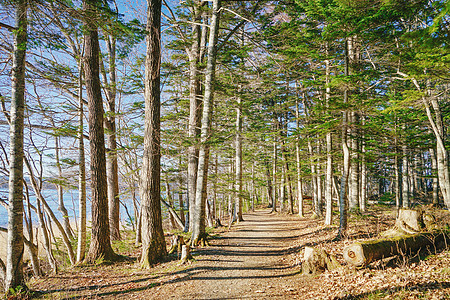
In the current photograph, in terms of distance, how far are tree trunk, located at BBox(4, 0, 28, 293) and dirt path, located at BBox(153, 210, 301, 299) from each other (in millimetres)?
2981

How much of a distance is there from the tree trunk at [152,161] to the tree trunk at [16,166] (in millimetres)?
2704

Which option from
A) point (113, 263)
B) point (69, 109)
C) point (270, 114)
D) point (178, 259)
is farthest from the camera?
point (270, 114)

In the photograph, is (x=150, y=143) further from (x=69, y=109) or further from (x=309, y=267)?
(x=309, y=267)

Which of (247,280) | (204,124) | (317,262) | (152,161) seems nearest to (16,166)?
(152,161)

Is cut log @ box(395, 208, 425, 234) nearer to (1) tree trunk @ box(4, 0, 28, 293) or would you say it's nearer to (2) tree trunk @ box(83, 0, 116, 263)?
(2) tree trunk @ box(83, 0, 116, 263)

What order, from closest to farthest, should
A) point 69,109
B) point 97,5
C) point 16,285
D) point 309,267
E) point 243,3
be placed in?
point 16,285, point 97,5, point 309,267, point 69,109, point 243,3

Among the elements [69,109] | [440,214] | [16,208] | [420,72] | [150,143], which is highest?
[420,72]

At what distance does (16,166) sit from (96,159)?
2.71 m

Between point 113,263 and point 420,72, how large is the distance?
37.3 feet

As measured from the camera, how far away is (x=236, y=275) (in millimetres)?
5828

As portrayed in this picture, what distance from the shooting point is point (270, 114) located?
21781 millimetres

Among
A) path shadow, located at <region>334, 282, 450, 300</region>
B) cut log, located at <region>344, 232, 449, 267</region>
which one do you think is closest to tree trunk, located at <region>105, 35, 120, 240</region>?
cut log, located at <region>344, 232, 449, 267</region>

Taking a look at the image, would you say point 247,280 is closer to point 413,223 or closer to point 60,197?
point 413,223

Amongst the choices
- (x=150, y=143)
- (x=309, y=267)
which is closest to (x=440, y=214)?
(x=309, y=267)
